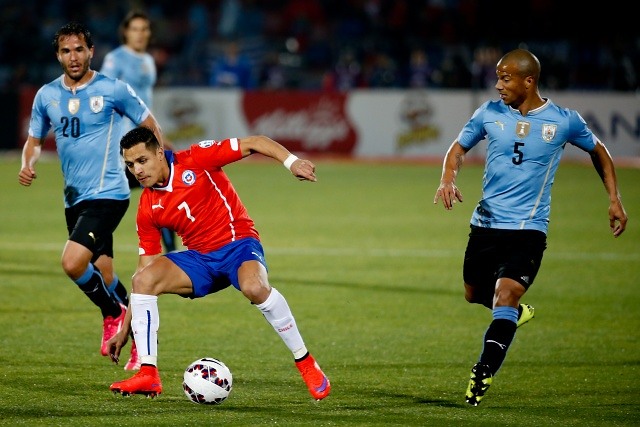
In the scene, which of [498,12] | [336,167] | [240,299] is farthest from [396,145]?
[240,299]

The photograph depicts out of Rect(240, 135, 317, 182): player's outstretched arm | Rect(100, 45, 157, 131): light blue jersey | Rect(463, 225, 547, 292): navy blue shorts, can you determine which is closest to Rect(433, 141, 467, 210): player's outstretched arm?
Rect(463, 225, 547, 292): navy blue shorts

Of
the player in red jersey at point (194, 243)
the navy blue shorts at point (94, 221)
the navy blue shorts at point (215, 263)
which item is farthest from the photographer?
the navy blue shorts at point (94, 221)

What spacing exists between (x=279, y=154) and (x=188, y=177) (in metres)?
0.60

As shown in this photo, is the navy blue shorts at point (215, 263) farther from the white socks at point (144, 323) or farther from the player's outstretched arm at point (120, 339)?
the player's outstretched arm at point (120, 339)

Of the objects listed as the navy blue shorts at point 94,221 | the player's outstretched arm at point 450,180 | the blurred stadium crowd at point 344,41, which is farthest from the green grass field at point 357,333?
the blurred stadium crowd at point 344,41

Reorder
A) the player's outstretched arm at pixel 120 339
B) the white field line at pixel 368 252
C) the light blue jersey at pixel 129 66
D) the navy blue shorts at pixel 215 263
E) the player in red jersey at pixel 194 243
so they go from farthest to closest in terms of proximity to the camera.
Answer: the white field line at pixel 368 252 < the light blue jersey at pixel 129 66 < the player's outstretched arm at pixel 120 339 < the navy blue shorts at pixel 215 263 < the player in red jersey at pixel 194 243

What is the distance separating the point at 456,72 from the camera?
25.0 m

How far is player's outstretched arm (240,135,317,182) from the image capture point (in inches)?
234

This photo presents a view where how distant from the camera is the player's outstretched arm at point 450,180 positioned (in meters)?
6.39

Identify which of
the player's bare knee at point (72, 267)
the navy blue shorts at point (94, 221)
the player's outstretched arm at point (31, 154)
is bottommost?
the player's bare knee at point (72, 267)

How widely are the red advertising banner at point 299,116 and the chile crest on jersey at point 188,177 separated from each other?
18.1 m

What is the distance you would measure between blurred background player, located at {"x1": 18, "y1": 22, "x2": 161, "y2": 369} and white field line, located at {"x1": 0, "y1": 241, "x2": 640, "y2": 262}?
499 centimetres

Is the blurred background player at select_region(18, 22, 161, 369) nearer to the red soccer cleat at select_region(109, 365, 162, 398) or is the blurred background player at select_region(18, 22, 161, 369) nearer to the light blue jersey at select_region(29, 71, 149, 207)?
the light blue jersey at select_region(29, 71, 149, 207)

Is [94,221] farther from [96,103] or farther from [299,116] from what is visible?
[299,116]
